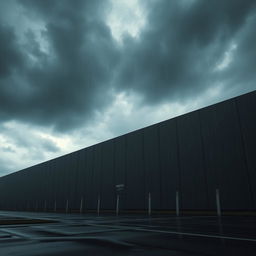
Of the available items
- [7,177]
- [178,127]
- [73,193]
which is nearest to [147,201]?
[178,127]

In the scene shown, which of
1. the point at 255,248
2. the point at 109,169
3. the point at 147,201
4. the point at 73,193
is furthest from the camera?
the point at 73,193

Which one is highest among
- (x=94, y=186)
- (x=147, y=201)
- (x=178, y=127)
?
(x=178, y=127)

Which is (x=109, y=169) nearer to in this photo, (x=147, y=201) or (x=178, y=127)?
(x=147, y=201)

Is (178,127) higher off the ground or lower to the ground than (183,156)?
higher

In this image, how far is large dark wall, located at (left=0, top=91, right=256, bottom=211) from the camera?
72.8 ft

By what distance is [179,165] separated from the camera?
2708 cm

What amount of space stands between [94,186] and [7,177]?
154 ft

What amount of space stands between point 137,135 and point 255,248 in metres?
28.8

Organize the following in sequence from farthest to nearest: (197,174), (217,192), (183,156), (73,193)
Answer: (73,193), (183,156), (197,174), (217,192)

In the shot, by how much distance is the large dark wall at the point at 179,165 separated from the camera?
22188 millimetres

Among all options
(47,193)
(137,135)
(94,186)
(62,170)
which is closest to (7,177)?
(47,193)

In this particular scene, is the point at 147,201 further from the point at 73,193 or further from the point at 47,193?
the point at 47,193

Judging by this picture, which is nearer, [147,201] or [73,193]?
Answer: [147,201]

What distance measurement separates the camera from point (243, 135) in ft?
73.8
